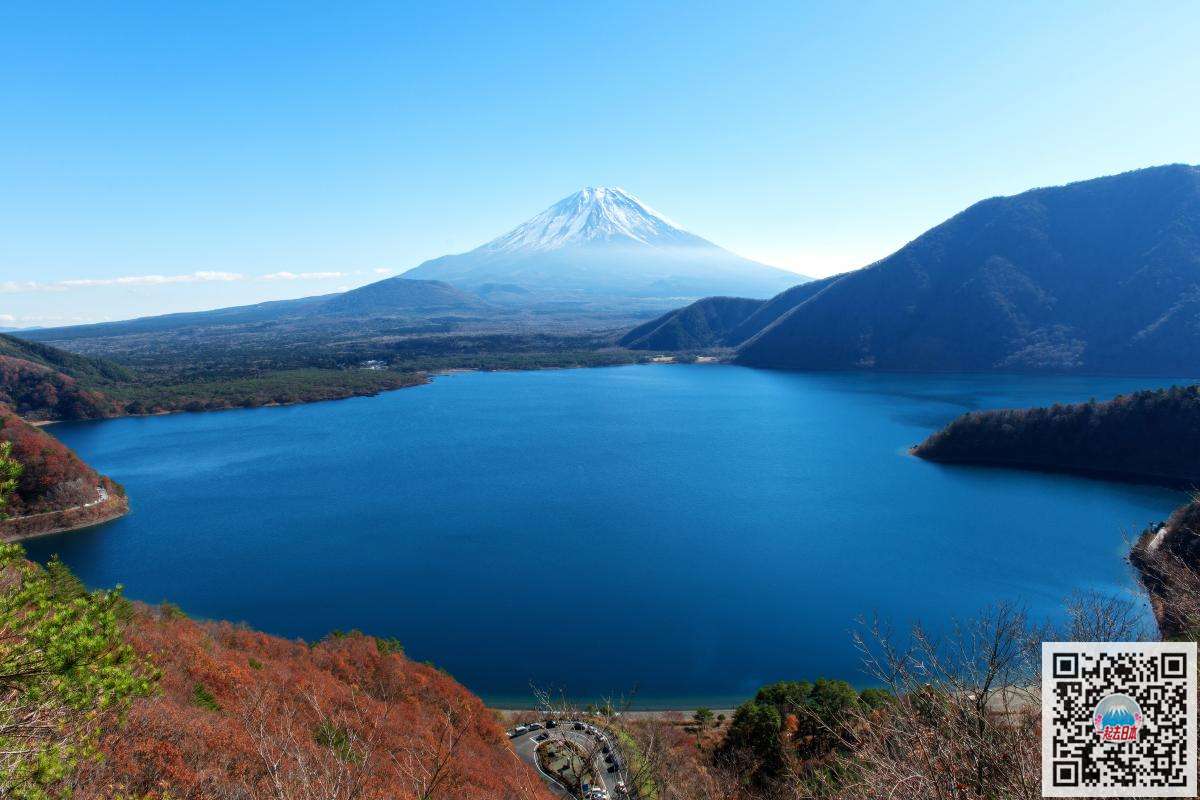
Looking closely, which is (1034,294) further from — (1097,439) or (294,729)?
(294,729)

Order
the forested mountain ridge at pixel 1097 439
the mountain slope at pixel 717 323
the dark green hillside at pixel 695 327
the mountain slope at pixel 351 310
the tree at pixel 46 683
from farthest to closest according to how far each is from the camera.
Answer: the mountain slope at pixel 351 310
the dark green hillside at pixel 695 327
the mountain slope at pixel 717 323
the forested mountain ridge at pixel 1097 439
the tree at pixel 46 683

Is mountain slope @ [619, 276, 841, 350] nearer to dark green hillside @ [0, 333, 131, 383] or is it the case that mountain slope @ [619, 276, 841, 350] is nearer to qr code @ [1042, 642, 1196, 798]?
dark green hillside @ [0, 333, 131, 383]

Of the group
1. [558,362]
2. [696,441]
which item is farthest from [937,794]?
[558,362]

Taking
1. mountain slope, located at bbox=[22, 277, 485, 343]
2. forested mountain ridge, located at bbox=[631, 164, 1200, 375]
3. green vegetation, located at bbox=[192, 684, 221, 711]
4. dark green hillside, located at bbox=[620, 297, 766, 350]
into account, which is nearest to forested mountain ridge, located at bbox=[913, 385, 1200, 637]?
forested mountain ridge, located at bbox=[631, 164, 1200, 375]

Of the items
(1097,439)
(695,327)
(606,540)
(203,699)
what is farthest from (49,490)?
(695,327)

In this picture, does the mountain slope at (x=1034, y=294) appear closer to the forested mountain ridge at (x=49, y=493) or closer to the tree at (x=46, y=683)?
the forested mountain ridge at (x=49, y=493)

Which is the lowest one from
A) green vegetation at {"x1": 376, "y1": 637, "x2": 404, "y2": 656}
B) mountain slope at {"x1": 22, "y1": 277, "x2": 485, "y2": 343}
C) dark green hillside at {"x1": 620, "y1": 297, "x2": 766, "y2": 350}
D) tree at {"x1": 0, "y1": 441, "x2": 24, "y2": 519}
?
green vegetation at {"x1": 376, "y1": 637, "x2": 404, "y2": 656}

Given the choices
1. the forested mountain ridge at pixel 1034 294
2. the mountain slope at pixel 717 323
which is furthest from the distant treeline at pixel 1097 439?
the mountain slope at pixel 717 323
